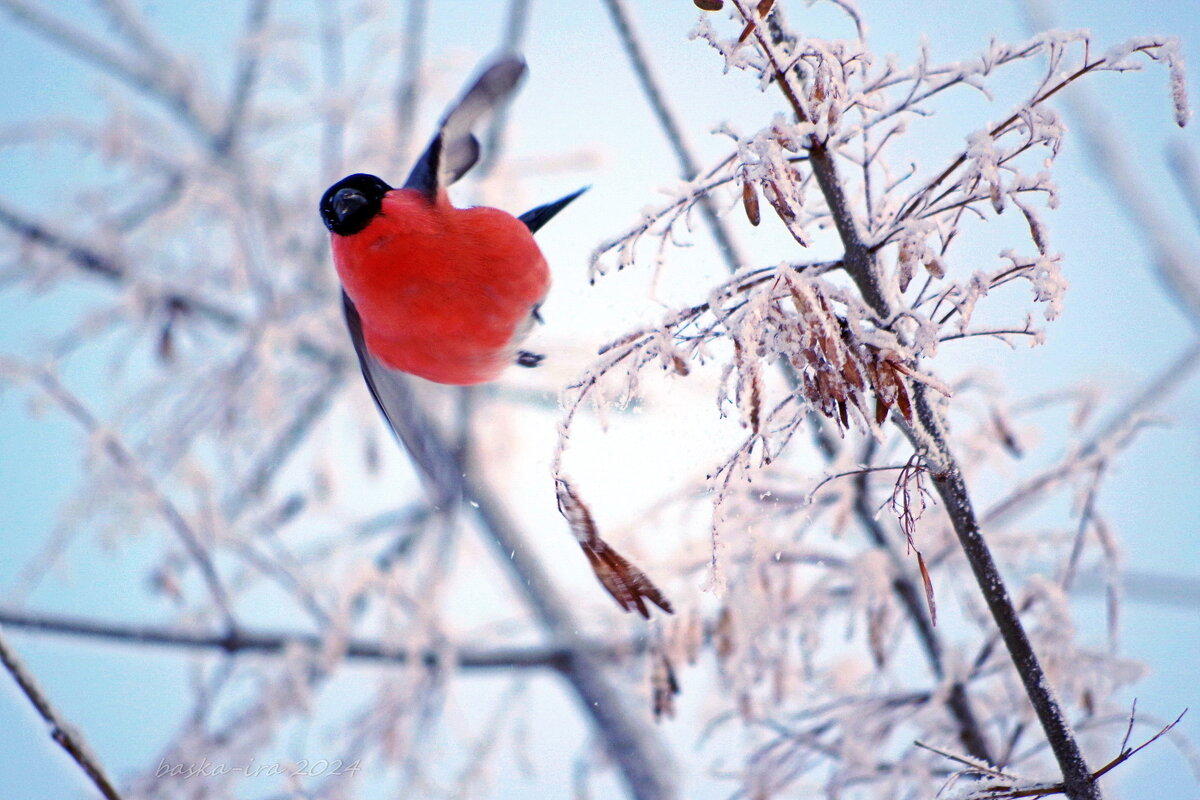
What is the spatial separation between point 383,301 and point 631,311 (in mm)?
238

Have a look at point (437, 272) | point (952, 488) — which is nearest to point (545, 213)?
point (437, 272)

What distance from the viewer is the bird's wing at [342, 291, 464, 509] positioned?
70cm

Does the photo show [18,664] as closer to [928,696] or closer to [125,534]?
[928,696]

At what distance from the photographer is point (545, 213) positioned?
0.70 metres

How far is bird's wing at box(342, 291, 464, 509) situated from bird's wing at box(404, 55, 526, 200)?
126 millimetres

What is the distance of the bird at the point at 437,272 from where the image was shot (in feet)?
2.17

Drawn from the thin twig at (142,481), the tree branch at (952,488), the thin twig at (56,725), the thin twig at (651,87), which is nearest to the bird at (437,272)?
the thin twig at (651,87)

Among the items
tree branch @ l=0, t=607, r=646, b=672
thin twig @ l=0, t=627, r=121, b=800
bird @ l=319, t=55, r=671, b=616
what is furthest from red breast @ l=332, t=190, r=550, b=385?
tree branch @ l=0, t=607, r=646, b=672

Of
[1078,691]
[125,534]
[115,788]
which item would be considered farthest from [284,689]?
[1078,691]

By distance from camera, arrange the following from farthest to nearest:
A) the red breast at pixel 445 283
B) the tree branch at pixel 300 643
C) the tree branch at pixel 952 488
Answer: the tree branch at pixel 300 643, the red breast at pixel 445 283, the tree branch at pixel 952 488

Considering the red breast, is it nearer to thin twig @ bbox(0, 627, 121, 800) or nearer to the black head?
the black head

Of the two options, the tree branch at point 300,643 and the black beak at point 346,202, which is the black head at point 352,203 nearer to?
the black beak at point 346,202

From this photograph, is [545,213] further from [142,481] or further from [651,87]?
[142,481]

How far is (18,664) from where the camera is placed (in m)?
0.76
